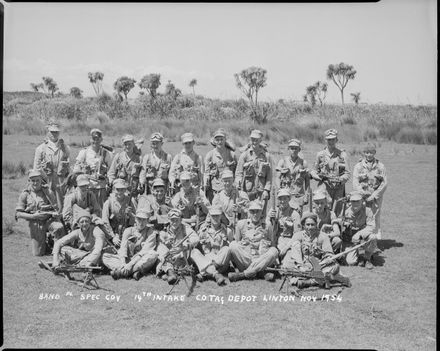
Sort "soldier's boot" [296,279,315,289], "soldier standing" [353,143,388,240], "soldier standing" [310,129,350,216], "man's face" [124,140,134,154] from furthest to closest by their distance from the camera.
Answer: "man's face" [124,140,134,154] < "soldier standing" [310,129,350,216] < "soldier standing" [353,143,388,240] < "soldier's boot" [296,279,315,289]

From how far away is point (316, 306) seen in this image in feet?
26.6

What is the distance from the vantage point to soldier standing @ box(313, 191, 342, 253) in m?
9.52

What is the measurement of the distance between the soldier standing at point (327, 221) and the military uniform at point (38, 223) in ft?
15.3

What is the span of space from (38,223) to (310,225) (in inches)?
193

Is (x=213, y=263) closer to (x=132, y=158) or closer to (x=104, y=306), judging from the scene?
(x=104, y=306)

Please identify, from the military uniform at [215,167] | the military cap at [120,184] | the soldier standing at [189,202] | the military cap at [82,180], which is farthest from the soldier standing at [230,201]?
the military cap at [82,180]

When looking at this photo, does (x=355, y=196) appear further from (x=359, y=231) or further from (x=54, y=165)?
(x=54, y=165)

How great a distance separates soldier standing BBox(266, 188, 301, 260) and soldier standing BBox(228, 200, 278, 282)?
35cm

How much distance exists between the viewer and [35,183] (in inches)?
394

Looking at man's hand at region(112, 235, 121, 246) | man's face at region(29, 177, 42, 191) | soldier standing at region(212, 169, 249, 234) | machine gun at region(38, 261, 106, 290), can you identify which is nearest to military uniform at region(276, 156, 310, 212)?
soldier standing at region(212, 169, 249, 234)

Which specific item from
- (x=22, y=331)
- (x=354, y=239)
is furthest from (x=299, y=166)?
(x=22, y=331)

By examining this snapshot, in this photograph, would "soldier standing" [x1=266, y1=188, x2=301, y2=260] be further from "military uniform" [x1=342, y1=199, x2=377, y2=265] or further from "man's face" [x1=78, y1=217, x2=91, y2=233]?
"man's face" [x1=78, y1=217, x2=91, y2=233]

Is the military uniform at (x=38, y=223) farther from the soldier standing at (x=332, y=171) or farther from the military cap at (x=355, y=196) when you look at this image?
the military cap at (x=355, y=196)

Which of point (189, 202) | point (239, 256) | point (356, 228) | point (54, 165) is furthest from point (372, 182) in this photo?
point (54, 165)
